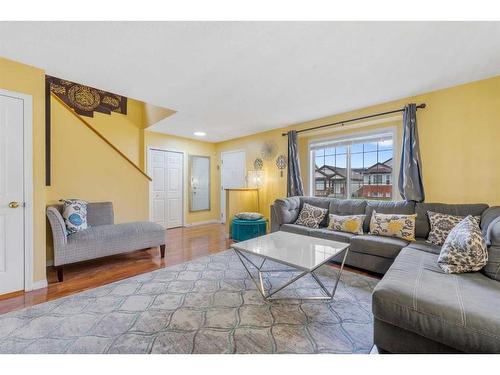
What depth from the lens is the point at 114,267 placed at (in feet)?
9.18

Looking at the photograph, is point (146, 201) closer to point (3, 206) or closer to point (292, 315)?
point (3, 206)

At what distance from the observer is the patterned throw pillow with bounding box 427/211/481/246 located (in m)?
2.31

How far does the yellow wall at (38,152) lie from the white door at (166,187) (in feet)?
8.57

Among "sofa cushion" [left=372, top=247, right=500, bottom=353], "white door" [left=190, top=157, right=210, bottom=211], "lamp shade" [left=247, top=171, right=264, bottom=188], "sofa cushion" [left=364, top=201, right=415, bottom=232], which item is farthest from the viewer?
"white door" [left=190, top=157, right=210, bottom=211]

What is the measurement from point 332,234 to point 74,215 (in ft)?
10.6

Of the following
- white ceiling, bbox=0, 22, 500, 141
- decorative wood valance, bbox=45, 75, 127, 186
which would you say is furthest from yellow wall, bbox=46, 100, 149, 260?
decorative wood valance, bbox=45, 75, 127, 186

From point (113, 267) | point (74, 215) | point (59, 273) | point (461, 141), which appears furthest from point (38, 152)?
point (461, 141)

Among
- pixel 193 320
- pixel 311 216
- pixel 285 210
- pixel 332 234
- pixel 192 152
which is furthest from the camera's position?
pixel 192 152

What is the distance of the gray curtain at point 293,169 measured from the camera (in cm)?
408

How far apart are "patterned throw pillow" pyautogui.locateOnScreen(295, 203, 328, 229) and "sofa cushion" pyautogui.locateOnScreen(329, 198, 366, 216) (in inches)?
5.7

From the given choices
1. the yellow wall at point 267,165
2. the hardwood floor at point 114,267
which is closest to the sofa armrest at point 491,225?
the hardwood floor at point 114,267

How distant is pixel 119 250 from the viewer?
284 cm

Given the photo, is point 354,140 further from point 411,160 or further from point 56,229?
point 56,229

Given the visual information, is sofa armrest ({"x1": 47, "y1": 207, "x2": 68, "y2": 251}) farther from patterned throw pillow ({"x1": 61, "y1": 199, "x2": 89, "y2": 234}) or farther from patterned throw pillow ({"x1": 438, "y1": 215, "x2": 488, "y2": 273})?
patterned throw pillow ({"x1": 438, "y1": 215, "x2": 488, "y2": 273})
